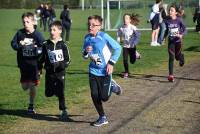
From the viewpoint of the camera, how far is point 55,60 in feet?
30.1

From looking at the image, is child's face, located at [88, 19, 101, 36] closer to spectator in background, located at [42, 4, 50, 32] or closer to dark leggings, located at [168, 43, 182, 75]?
dark leggings, located at [168, 43, 182, 75]

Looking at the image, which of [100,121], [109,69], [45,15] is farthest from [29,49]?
[45,15]

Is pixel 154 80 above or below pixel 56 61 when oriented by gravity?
below

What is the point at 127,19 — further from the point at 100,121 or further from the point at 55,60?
the point at 100,121

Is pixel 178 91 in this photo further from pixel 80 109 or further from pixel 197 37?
pixel 197 37

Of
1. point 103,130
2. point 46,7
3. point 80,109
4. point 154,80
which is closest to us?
point 103,130

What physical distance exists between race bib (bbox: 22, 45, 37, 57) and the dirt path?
1.12 meters

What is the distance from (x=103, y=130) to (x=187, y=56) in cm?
1162

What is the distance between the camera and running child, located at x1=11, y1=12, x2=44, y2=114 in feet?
31.8

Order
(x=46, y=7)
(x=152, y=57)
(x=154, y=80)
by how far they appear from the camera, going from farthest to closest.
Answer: (x=46, y=7)
(x=152, y=57)
(x=154, y=80)

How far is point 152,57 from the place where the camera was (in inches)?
765

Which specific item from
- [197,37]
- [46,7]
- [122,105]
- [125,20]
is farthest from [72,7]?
[122,105]

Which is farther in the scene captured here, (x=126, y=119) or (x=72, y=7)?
(x=72, y=7)

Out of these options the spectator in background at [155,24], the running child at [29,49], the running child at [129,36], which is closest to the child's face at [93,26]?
the running child at [29,49]
